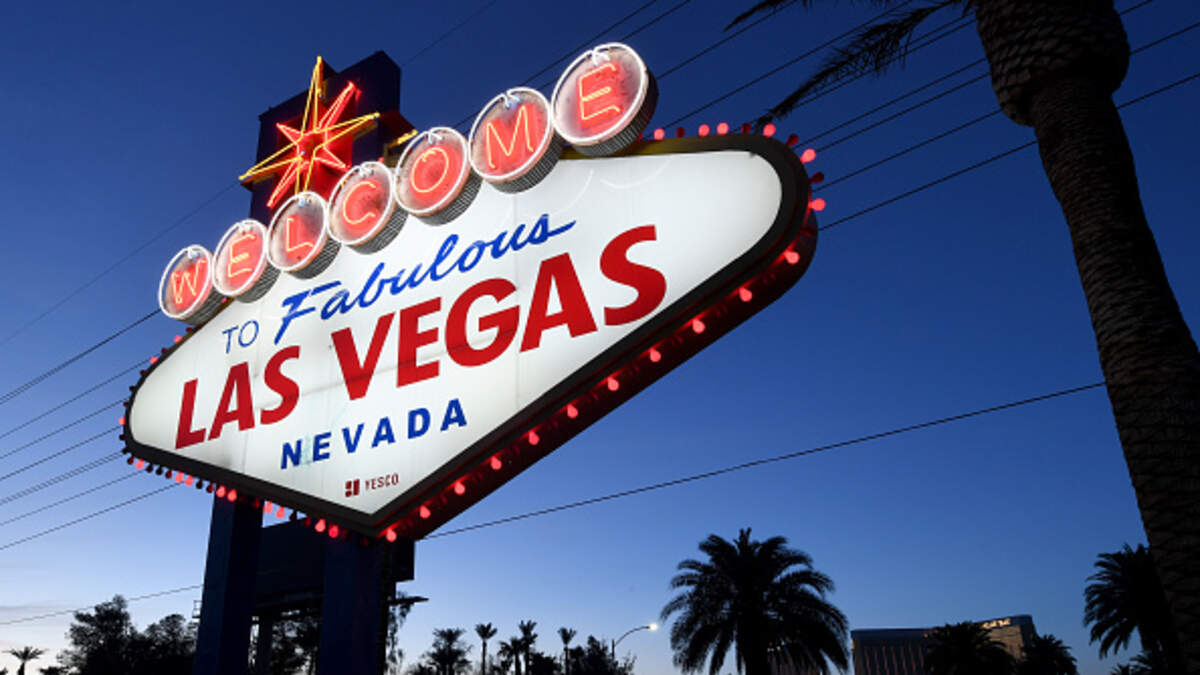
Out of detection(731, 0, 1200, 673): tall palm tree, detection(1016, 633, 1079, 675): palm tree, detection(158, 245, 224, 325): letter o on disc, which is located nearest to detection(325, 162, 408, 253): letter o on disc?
detection(158, 245, 224, 325): letter o on disc

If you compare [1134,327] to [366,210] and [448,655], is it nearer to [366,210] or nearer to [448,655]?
[366,210]

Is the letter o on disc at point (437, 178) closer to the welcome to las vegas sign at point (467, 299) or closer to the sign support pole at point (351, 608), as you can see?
the welcome to las vegas sign at point (467, 299)

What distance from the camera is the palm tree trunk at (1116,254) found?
570 cm

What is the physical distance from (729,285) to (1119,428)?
11.7 feet

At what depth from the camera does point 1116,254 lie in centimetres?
650

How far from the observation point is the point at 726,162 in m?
9.23

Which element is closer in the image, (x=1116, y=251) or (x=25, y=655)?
(x=1116, y=251)

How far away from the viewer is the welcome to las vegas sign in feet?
29.5

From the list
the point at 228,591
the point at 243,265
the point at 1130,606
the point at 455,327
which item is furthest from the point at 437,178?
the point at 1130,606

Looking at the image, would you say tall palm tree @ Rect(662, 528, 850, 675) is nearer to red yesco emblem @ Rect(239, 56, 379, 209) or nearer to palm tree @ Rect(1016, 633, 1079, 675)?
red yesco emblem @ Rect(239, 56, 379, 209)

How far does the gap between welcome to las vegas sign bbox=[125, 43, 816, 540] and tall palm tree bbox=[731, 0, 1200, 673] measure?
2.16 meters

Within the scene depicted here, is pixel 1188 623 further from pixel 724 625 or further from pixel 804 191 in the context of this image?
pixel 724 625

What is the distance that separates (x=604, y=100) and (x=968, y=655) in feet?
163

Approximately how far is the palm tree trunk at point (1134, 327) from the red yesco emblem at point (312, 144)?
9.82 metres
